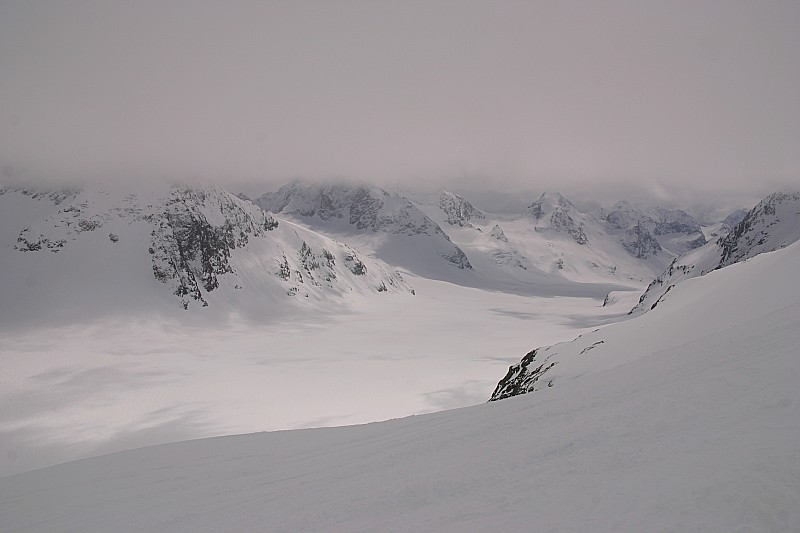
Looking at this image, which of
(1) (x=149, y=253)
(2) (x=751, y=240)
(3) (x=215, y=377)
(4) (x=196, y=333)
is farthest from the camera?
(2) (x=751, y=240)

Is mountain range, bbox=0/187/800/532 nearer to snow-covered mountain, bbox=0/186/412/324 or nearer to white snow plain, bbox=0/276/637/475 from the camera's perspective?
white snow plain, bbox=0/276/637/475

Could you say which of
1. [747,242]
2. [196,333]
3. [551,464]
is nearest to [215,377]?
[196,333]

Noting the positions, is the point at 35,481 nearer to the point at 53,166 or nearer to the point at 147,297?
the point at 147,297

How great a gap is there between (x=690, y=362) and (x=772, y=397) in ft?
9.03

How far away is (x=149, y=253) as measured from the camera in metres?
78.5

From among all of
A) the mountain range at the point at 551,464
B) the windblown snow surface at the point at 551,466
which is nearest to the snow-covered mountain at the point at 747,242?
the mountain range at the point at 551,464

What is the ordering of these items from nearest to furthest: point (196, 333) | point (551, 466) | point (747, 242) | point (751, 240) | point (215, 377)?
point (551, 466) → point (215, 377) → point (196, 333) → point (747, 242) → point (751, 240)

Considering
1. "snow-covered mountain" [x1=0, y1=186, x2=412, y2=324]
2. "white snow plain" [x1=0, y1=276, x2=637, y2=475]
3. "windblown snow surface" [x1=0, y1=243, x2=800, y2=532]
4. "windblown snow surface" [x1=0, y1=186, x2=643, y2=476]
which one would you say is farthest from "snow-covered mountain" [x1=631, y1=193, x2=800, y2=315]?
"windblown snow surface" [x1=0, y1=243, x2=800, y2=532]

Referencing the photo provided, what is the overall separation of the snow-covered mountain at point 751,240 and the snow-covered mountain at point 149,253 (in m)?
89.2

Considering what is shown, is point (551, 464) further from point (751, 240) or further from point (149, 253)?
point (751, 240)

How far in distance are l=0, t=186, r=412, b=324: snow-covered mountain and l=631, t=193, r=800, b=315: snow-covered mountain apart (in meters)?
89.2

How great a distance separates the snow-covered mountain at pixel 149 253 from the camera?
2704 inches

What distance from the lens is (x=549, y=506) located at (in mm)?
4031

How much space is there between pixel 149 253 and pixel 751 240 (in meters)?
147
